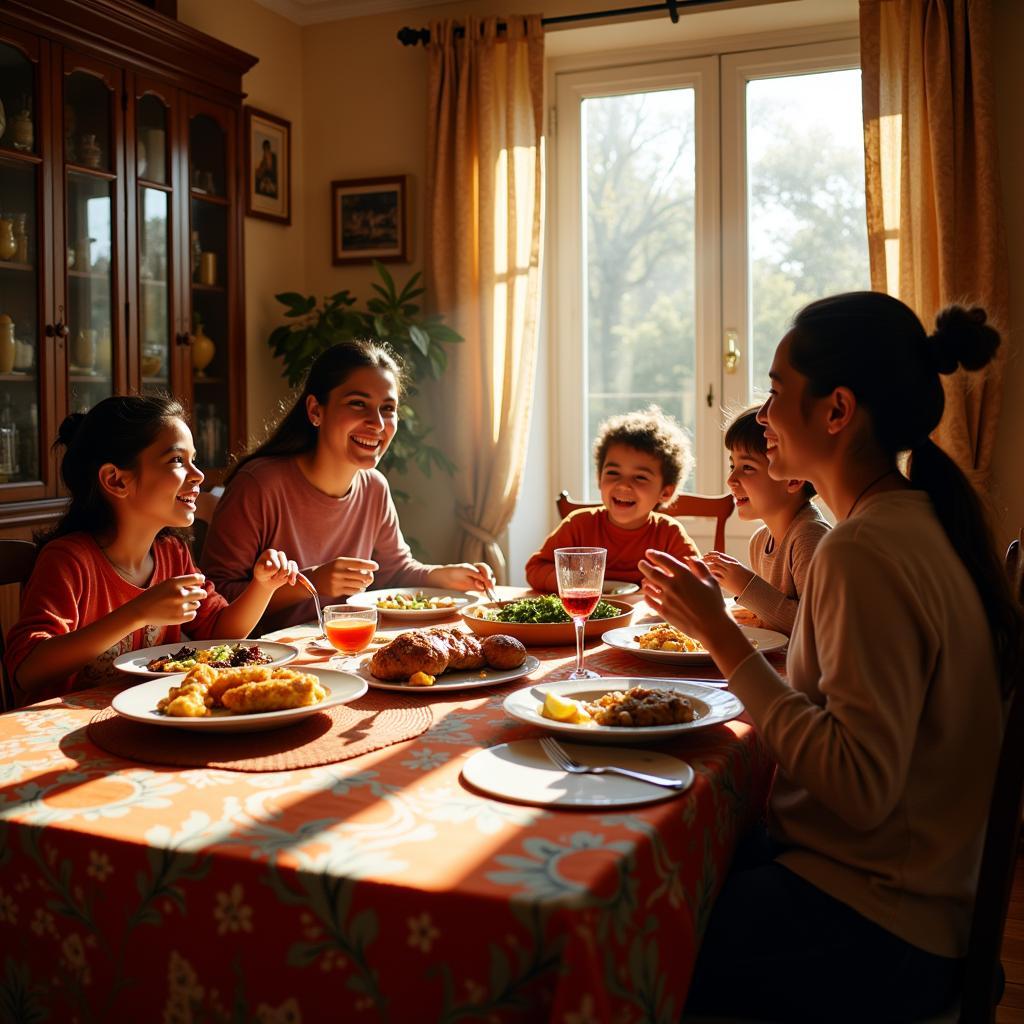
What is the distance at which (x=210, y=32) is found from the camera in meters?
4.04

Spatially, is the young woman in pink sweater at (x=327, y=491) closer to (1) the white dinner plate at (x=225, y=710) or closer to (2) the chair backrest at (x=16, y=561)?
(2) the chair backrest at (x=16, y=561)

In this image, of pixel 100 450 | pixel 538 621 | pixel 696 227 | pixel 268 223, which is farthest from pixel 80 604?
pixel 696 227

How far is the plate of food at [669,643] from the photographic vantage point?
1656mm

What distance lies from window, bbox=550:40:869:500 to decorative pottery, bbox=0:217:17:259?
2.24 metres

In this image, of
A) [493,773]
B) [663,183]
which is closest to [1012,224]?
[663,183]

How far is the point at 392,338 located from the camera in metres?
4.14

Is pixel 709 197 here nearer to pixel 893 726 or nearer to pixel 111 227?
pixel 111 227

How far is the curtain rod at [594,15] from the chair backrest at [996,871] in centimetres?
347

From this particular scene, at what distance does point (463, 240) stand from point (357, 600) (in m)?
2.44

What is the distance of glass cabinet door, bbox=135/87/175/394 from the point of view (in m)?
3.53

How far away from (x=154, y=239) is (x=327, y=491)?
5.15 feet

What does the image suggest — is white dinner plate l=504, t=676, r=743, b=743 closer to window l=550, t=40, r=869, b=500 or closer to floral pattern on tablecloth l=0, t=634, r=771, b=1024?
floral pattern on tablecloth l=0, t=634, r=771, b=1024

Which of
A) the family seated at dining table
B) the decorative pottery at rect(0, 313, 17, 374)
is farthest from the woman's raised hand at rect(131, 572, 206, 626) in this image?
the decorative pottery at rect(0, 313, 17, 374)

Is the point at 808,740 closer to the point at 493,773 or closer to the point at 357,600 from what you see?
the point at 493,773
